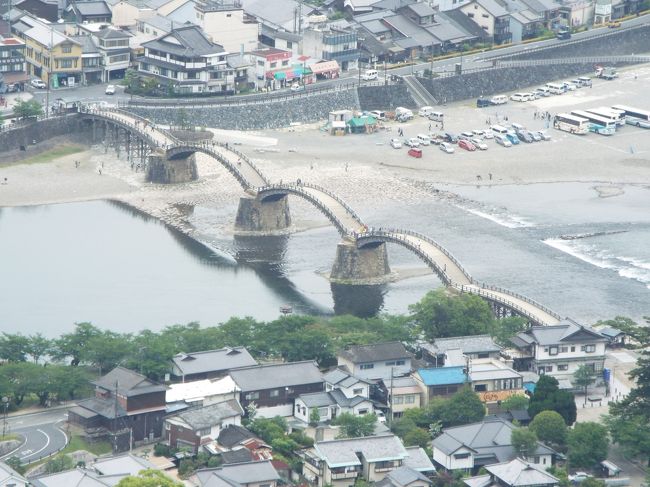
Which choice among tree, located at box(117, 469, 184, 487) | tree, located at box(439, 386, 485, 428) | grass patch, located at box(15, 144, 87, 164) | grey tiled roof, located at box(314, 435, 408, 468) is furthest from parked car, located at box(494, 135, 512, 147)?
tree, located at box(117, 469, 184, 487)

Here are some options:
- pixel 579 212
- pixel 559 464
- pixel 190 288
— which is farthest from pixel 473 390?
pixel 579 212

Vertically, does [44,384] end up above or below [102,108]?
below

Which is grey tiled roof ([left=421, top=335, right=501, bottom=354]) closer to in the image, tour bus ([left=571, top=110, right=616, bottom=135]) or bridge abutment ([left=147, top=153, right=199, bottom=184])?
bridge abutment ([left=147, top=153, right=199, bottom=184])

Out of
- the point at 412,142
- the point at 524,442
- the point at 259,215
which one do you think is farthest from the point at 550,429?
the point at 412,142

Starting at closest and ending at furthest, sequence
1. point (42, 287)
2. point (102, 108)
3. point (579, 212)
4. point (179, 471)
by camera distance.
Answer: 1. point (179, 471)
2. point (42, 287)
3. point (579, 212)
4. point (102, 108)

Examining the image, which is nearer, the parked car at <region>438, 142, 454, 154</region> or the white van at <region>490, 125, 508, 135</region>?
the parked car at <region>438, 142, 454, 154</region>

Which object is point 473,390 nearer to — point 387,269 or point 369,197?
point 387,269

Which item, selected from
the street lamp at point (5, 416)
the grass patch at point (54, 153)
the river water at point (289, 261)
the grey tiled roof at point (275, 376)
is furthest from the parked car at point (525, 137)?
the street lamp at point (5, 416)
